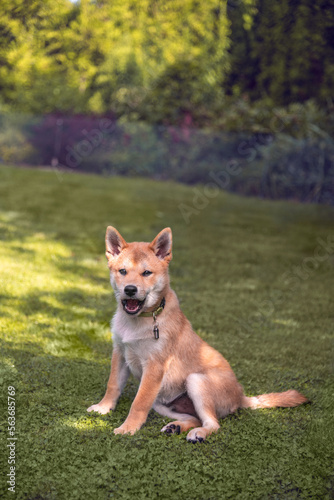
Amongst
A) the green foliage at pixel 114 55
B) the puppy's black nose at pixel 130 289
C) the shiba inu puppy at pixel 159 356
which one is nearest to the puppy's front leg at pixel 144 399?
the shiba inu puppy at pixel 159 356

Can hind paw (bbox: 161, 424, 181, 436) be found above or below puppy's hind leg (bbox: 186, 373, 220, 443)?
below

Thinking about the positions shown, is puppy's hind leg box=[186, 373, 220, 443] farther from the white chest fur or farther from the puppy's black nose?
the puppy's black nose

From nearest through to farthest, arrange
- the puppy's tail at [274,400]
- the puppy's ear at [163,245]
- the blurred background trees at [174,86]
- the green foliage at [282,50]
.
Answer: the puppy's ear at [163,245], the puppy's tail at [274,400], the green foliage at [282,50], the blurred background trees at [174,86]

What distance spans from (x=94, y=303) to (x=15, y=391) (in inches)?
118

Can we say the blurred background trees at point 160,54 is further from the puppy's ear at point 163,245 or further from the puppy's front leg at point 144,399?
the puppy's front leg at point 144,399

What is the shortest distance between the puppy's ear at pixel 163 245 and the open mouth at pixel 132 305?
0.46 m

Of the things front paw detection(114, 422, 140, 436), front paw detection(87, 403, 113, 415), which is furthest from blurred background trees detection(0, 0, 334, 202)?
front paw detection(114, 422, 140, 436)

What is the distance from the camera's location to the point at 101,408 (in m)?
4.45

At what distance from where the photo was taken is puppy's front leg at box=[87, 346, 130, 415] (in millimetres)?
4461

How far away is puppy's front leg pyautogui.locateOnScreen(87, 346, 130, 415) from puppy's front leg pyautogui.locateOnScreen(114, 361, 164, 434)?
36cm

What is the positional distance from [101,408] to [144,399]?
0.52m

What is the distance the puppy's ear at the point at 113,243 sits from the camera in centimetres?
441

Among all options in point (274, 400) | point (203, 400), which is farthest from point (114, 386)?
point (274, 400)

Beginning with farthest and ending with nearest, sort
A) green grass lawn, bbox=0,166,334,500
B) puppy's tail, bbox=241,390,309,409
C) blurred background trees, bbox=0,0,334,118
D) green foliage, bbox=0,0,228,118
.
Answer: green foliage, bbox=0,0,228,118 < blurred background trees, bbox=0,0,334,118 < puppy's tail, bbox=241,390,309,409 < green grass lawn, bbox=0,166,334,500
